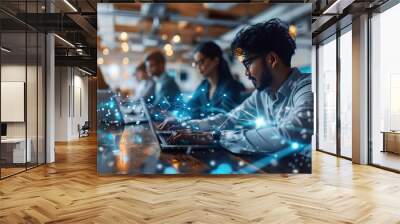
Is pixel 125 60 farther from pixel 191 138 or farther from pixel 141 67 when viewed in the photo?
pixel 191 138

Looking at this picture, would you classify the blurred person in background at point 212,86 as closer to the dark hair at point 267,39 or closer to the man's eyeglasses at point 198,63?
the man's eyeglasses at point 198,63

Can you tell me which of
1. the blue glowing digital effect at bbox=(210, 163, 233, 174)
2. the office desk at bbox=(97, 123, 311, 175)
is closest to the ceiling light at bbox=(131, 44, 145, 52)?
the office desk at bbox=(97, 123, 311, 175)

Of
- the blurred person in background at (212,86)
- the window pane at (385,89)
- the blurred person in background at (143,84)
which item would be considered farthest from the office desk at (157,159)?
the window pane at (385,89)

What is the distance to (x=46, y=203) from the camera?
440cm

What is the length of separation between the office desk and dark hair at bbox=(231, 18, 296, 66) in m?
1.73

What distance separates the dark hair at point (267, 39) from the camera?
5.97 meters

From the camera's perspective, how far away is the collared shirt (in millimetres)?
5906

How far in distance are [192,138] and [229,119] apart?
27.2 inches

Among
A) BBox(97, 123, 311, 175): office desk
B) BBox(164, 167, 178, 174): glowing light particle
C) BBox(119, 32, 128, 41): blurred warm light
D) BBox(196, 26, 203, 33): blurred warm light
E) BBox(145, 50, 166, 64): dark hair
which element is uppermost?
BBox(196, 26, 203, 33): blurred warm light

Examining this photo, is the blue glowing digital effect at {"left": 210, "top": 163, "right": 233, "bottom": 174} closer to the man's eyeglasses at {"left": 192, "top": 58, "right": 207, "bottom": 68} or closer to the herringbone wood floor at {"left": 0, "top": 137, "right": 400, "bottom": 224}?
the herringbone wood floor at {"left": 0, "top": 137, "right": 400, "bottom": 224}

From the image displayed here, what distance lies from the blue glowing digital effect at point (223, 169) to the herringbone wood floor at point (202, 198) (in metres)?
0.12

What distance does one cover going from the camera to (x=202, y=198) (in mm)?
4652

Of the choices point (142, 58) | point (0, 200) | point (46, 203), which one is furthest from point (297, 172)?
point (0, 200)

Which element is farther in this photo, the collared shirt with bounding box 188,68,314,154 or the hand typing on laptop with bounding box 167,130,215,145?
the hand typing on laptop with bounding box 167,130,215,145
